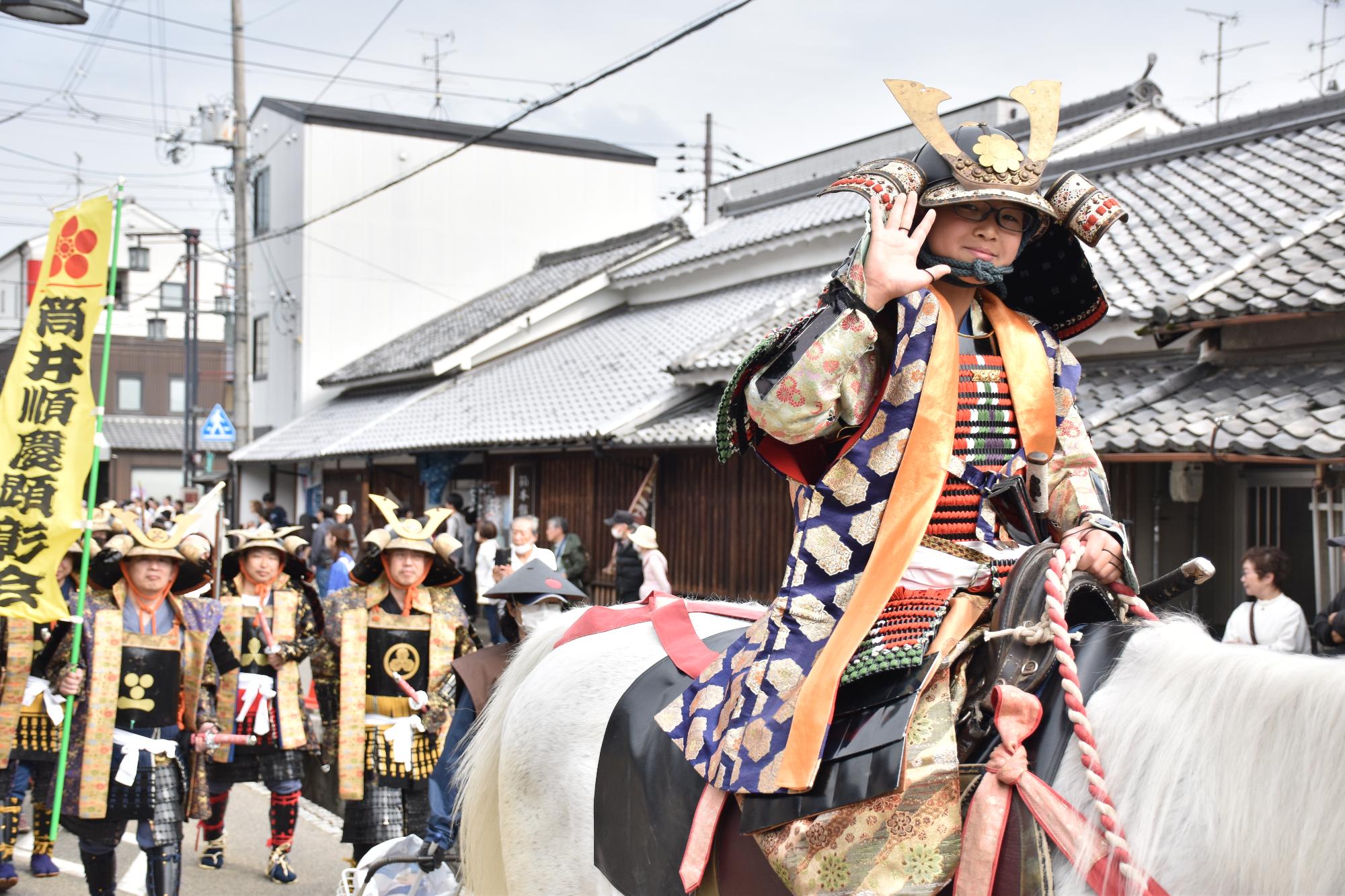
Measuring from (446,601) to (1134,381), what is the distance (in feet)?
17.6

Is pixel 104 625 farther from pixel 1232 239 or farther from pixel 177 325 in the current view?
pixel 177 325

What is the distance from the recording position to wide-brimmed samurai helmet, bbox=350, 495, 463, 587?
6488 mm

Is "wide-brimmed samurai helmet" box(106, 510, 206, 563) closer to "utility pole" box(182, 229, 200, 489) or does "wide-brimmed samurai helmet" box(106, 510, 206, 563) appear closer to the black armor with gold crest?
the black armor with gold crest

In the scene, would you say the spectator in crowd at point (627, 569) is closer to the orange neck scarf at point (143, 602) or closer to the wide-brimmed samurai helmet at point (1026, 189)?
the orange neck scarf at point (143, 602)

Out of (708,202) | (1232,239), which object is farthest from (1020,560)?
(708,202)

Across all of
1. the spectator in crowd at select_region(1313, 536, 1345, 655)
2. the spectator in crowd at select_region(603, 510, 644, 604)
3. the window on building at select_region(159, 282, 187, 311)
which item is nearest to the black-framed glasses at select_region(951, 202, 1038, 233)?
the spectator in crowd at select_region(1313, 536, 1345, 655)

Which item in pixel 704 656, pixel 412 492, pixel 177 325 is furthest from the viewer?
pixel 177 325

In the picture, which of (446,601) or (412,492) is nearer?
(446,601)

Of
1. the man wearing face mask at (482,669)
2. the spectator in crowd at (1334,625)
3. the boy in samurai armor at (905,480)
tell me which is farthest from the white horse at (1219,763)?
the spectator in crowd at (1334,625)

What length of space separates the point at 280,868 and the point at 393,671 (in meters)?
1.56

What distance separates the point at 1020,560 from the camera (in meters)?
2.62

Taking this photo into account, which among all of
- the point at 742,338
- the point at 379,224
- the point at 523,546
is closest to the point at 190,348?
the point at 379,224

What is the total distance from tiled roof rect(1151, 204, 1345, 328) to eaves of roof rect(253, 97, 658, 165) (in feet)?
67.7

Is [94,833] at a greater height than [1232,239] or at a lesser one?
lesser
